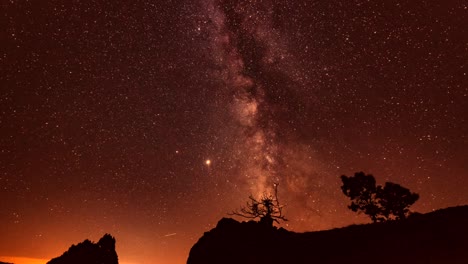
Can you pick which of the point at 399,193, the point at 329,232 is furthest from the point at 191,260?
the point at 399,193

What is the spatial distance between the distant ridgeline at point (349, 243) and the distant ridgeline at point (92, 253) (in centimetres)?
1052

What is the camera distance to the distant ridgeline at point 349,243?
62.6 feet

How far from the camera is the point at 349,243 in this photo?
22.7 metres

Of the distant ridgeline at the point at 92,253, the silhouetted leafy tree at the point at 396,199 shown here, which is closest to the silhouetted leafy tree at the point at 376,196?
the silhouetted leafy tree at the point at 396,199

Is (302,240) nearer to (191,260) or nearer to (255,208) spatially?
(191,260)

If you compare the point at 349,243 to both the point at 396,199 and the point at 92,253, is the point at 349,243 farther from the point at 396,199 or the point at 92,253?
the point at 92,253

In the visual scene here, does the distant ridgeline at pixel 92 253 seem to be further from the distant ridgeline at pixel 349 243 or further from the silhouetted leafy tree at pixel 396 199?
the silhouetted leafy tree at pixel 396 199

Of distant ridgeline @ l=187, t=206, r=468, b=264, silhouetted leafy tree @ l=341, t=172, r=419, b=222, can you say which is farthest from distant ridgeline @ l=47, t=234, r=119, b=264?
silhouetted leafy tree @ l=341, t=172, r=419, b=222

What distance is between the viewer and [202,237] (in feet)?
102

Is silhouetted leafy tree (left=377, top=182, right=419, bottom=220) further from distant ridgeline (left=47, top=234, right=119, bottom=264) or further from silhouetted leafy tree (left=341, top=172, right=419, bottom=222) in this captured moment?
distant ridgeline (left=47, top=234, right=119, bottom=264)

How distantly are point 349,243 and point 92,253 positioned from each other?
999 inches

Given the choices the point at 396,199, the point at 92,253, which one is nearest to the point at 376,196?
the point at 396,199

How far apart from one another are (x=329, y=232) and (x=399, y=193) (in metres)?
12.3

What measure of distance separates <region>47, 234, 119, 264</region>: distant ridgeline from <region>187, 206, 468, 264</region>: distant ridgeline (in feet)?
34.5
